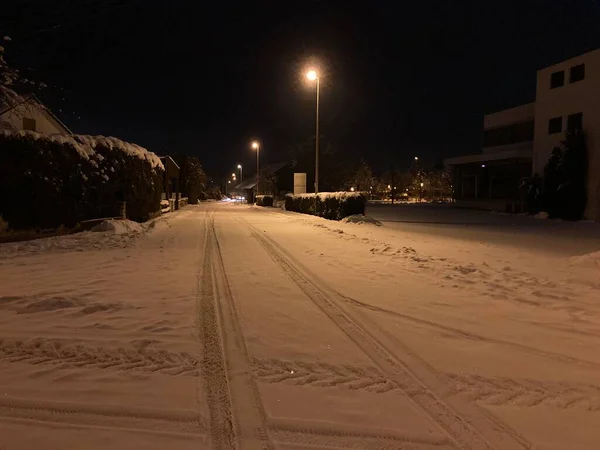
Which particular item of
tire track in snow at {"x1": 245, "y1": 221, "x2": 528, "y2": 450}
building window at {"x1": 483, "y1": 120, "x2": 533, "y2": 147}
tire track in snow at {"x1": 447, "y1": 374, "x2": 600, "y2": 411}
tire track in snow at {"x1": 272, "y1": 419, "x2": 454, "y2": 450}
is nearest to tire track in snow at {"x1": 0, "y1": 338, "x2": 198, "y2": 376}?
tire track in snow at {"x1": 272, "y1": 419, "x2": 454, "y2": 450}

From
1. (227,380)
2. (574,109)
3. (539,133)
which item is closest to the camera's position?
(227,380)

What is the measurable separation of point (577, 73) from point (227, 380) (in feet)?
112

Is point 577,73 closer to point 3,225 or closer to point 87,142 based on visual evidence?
point 87,142

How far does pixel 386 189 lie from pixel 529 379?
9247 cm

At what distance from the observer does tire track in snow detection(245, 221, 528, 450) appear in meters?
3.23

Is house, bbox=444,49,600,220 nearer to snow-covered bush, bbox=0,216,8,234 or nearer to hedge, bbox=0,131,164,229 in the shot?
hedge, bbox=0,131,164,229

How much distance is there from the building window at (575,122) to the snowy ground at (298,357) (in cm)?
2438

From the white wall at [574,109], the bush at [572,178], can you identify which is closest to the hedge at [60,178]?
the bush at [572,178]

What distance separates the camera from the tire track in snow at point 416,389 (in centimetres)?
323

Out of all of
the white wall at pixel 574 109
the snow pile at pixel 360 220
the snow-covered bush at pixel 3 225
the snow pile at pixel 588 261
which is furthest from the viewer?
the white wall at pixel 574 109

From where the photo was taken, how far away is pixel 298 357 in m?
4.75

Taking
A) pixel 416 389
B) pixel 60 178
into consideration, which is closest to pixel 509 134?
pixel 60 178

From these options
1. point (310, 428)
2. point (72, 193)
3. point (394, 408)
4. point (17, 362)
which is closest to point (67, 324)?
point (17, 362)

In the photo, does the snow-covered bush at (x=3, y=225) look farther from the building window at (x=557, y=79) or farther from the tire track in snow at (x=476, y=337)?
the building window at (x=557, y=79)
